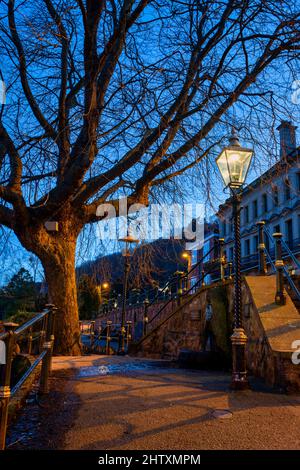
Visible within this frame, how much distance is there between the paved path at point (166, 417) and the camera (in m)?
2.92

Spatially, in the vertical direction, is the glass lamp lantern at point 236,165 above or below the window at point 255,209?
below

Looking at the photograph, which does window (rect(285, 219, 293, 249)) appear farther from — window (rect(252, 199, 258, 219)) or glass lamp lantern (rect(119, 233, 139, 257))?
glass lamp lantern (rect(119, 233, 139, 257))

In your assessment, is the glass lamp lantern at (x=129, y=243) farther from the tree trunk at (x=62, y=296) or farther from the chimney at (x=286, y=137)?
the chimney at (x=286, y=137)

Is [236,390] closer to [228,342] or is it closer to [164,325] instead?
[228,342]

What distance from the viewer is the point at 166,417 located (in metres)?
3.58

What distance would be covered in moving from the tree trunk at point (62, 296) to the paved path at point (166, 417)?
10.0 ft

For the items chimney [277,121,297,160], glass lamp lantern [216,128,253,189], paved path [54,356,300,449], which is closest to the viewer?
paved path [54,356,300,449]

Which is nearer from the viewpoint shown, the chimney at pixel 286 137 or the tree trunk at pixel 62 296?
the chimney at pixel 286 137

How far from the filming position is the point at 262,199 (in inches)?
1692

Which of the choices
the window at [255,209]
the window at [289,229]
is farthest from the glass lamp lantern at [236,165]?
the window at [255,209]

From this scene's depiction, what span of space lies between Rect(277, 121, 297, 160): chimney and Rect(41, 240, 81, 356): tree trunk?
17.3ft

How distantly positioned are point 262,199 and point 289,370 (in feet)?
132

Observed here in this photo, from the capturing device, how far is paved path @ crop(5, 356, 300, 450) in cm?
292

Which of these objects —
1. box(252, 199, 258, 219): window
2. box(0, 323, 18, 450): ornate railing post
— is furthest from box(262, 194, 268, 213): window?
box(0, 323, 18, 450): ornate railing post
